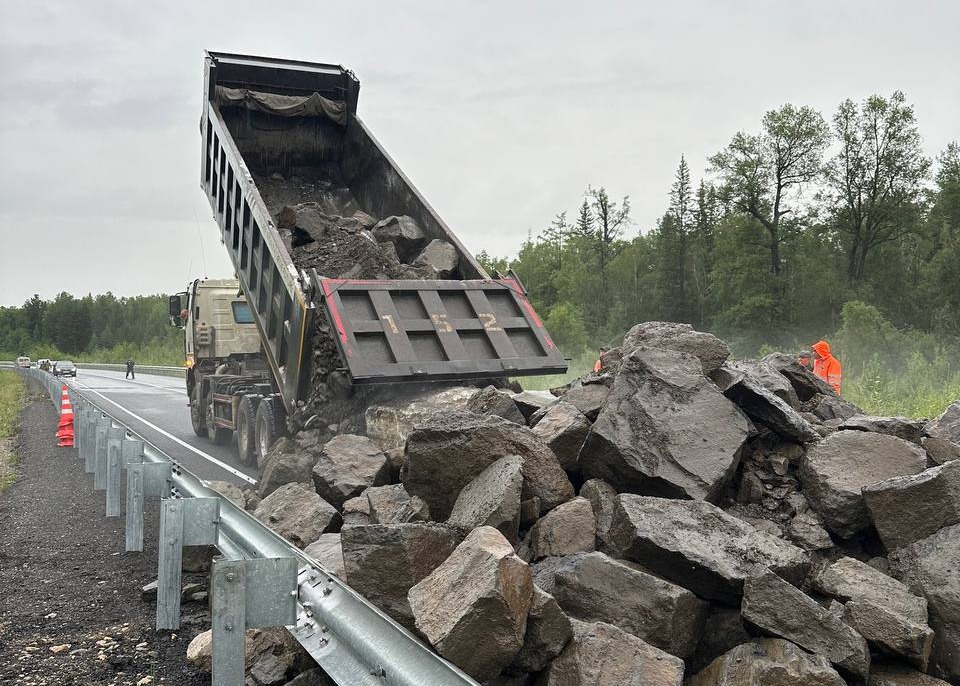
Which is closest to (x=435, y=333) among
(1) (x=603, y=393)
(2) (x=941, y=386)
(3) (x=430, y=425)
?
(1) (x=603, y=393)

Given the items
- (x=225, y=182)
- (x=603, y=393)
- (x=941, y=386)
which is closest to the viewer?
(x=603, y=393)

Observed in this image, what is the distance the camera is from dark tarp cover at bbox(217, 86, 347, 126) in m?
11.7

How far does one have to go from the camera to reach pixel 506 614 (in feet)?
9.73

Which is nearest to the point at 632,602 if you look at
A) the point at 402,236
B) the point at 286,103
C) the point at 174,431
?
the point at 402,236

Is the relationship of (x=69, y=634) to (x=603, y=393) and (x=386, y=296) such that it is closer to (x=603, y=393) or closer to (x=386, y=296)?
(x=603, y=393)

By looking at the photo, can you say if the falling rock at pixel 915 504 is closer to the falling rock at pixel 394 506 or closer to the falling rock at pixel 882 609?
the falling rock at pixel 882 609

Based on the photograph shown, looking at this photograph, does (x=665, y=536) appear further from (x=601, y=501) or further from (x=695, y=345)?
(x=695, y=345)

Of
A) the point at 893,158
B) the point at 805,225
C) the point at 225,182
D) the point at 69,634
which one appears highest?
the point at 893,158

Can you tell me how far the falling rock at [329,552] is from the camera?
415 centimetres

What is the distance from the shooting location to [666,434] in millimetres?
4473

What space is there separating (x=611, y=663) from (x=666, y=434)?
1.66 m

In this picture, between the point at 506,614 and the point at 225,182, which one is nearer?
the point at 506,614

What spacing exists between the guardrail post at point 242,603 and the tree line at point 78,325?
107m

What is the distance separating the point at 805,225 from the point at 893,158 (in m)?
5.12
